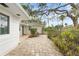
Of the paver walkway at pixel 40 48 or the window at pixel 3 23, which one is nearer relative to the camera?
the window at pixel 3 23

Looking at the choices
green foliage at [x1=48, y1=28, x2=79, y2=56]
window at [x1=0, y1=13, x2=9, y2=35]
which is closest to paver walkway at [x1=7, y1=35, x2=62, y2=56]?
green foliage at [x1=48, y1=28, x2=79, y2=56]

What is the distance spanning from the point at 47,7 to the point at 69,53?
159cm

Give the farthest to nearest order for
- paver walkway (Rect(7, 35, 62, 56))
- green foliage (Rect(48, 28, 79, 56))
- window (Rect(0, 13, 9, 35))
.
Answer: paver walkway (Rect(7, 35, 62, 56)) < window (Rect(0, 13, 9, 35)) < green foliage (Rect(48, 28, 79, 56))

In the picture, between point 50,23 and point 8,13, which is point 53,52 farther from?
point 8,13

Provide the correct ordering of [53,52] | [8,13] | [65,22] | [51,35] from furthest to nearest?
[8,13] < [53,52] < [51,35] < [65,22]

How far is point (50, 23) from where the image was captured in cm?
417

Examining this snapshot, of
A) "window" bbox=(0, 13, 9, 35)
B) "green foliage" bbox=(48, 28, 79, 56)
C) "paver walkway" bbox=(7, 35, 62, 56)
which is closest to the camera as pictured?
"green foliage" bbox=(48, 28, 79, 56)

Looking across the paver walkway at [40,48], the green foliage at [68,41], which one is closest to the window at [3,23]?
the paver walkway at [40,48]

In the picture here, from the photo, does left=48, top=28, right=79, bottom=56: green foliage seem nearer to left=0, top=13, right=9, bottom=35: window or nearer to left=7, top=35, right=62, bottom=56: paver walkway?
left=7, top=35, right=62, bottom=56: paver walkway

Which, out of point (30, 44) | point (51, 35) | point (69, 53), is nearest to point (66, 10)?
point (51, 35)

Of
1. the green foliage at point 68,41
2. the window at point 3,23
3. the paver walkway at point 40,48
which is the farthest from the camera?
the paver walkway at point 40,48

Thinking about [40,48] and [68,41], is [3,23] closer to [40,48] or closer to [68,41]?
[40,48]

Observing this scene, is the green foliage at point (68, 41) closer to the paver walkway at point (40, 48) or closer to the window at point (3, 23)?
the paver walkway at point (40, 48)

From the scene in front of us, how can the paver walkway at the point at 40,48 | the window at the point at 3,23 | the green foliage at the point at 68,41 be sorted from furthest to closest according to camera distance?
the paver walkway at the point at 40,48, the window at the point at 3,23, the green foliage at the point at 68,41
